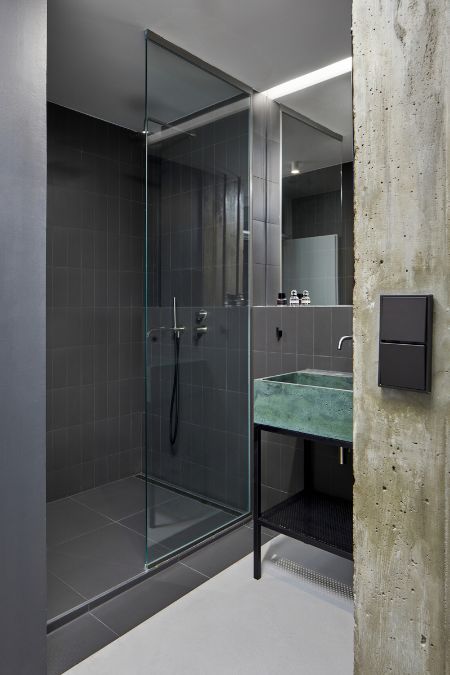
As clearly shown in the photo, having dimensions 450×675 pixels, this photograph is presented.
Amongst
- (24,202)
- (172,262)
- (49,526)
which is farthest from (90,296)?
(24,202)

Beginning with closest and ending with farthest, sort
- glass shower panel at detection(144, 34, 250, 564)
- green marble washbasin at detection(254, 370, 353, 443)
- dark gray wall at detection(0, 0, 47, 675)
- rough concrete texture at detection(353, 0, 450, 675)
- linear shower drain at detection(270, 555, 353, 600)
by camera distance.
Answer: rough concrete texture at detection(353, 0, 450, 675) → dark gray wall at detection(0, 0, 47, 675) → green marble washbasin at detection(254, 370, 353, 443) → linear shower drain at detection(270, 555, 353, 600) → glass shower panel at detection(144, 34, 250, 564)

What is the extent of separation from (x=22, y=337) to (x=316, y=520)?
165cm

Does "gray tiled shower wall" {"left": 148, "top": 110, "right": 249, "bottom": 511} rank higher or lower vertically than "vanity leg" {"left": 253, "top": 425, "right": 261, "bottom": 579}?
higher

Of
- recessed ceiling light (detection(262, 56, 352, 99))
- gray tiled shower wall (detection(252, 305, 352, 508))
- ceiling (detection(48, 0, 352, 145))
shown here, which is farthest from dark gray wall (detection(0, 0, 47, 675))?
recessed ceiling light (detection(262, 56, 352, 99))

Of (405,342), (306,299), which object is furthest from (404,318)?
(306,299)

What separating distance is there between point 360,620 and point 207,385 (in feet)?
6.52

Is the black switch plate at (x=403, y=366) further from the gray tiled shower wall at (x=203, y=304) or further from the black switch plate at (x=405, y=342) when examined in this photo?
the gray tiled shower wall at (x=203, y=304)

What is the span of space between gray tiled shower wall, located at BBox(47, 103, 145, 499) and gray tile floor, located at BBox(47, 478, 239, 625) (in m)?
0.38

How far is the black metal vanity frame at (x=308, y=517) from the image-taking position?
2.13m

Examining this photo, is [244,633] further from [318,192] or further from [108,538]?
Answer: [318,192]

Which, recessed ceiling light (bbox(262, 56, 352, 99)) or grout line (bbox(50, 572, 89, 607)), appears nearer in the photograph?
grout line (bbox(50, 572, 89, 607))

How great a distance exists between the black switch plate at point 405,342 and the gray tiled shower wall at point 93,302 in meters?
2.79

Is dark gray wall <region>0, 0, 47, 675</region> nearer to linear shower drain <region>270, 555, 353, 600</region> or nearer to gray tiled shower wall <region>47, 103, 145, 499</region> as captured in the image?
linear shower drain <region>270, 555, 353, 600</region>

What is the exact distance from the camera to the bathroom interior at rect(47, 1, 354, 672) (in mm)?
2422
